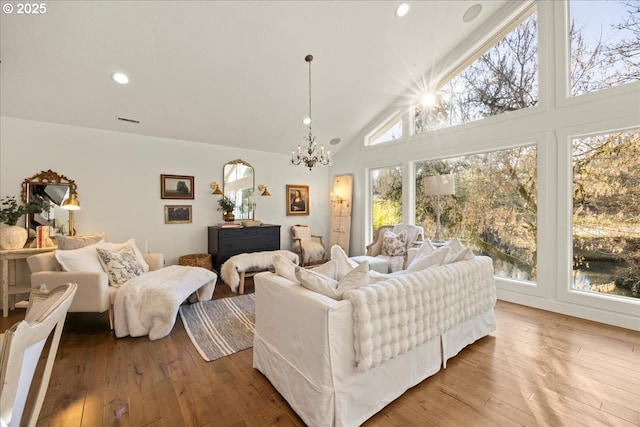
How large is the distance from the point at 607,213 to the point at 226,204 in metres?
5.72

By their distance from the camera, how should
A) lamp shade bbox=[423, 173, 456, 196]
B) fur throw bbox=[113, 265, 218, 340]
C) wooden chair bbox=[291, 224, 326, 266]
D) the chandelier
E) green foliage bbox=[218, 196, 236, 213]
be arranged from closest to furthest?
1. fur throw bbox=[113, 265, 218, 340]
2. the chandelier
3. lamp shade bbox=[423, 173, 456, 196]
4. green foliage bbox=[218, 196, 236, 213]
5. wooden chair bbox=[291, 224, 326, 266]

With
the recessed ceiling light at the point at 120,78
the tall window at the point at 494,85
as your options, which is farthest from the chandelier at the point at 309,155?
the recessed ceiling light at the point at 120,78

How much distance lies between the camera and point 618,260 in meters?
3.16

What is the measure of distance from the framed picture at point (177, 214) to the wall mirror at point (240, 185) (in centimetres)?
81

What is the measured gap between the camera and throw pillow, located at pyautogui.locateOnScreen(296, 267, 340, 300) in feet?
5.60

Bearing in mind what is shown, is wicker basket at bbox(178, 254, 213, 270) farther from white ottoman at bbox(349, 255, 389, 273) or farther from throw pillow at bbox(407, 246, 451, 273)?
throw pillow at bbox(407, 246, 451, 273)

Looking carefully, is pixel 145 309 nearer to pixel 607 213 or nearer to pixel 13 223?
pixel 13 223

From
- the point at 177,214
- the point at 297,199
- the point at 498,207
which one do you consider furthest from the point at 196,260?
the point at 498,207

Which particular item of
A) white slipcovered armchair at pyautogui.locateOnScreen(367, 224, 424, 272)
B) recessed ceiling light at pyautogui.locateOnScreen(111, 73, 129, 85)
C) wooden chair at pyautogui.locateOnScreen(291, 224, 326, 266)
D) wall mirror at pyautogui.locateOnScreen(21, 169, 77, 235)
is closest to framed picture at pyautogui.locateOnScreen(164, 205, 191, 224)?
wall mirror at pyautogui.locateOnScreen(21, 169, 77, 235)

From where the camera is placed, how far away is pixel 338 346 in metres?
1.54

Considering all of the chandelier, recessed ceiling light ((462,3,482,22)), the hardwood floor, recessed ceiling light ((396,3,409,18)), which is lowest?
the hardwood floor

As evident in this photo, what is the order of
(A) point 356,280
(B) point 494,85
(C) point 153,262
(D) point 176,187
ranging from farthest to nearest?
(D) point 176,187 → (B) point 494,85 → (C) point 153,262 → (A) point 356,280

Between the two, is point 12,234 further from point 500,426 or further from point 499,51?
point 499,51

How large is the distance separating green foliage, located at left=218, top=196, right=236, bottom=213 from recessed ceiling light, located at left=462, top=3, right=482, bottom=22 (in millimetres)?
4934
